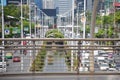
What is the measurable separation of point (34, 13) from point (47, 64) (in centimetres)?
2632

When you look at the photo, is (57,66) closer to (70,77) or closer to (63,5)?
(70,77)

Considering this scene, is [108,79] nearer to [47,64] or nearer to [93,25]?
[93,25]

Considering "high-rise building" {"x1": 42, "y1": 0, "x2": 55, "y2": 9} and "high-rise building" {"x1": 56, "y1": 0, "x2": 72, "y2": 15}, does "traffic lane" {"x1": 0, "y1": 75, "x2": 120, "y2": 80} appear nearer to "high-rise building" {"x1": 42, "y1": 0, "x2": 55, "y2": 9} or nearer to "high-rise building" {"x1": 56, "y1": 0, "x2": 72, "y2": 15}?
"high-rise building" {"x1": 56, "y1": 0, "x2": 72, "y2": 15}

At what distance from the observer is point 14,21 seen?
87.0 feet

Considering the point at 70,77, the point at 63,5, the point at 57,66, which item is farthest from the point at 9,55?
the point at 63,5

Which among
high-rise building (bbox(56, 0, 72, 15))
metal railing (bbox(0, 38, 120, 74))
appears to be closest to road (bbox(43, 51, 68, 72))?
metal railing (bbox(0, 38, 120, 74))

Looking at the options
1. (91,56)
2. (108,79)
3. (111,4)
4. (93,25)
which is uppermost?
(111,4)

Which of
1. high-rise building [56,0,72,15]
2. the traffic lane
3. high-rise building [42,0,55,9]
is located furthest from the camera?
high-rise building [42,0,55,9]

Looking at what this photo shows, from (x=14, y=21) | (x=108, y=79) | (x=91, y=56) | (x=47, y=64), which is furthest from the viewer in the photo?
(x=14, y=21)

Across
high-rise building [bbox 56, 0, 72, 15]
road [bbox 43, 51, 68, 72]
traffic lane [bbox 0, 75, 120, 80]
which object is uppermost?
high-rise building [bbox 56, 0, 72, 15]

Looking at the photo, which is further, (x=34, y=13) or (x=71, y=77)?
(x=34, y=13)

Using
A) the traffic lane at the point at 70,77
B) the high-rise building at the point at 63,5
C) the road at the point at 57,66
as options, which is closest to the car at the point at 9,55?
the traffic lane at the point at 70,77

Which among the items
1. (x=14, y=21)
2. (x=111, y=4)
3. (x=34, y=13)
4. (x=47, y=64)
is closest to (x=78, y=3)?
(x=111, y=4)

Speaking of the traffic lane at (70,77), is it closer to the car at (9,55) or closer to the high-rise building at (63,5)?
the car at (9,55)
